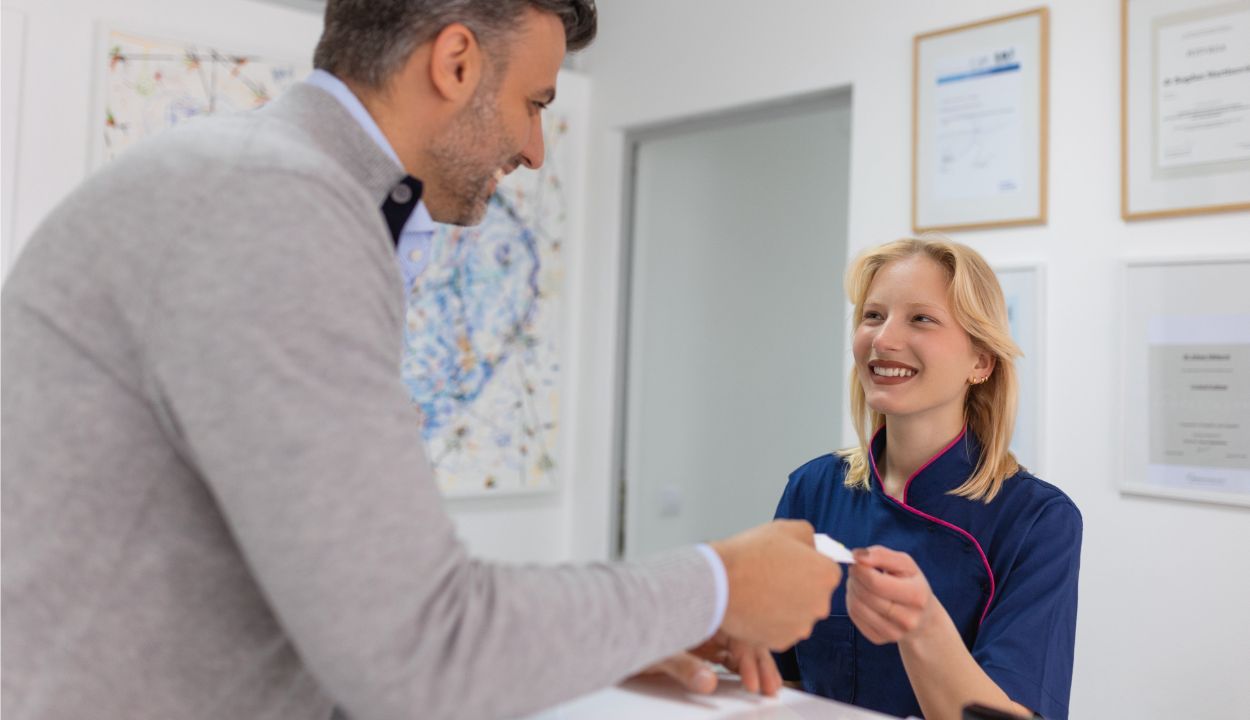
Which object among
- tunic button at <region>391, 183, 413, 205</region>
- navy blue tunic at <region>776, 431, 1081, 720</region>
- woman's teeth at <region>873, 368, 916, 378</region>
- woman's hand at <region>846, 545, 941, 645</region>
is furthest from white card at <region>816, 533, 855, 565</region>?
woman's teeth at <region>873, 368, 916, 378</region>

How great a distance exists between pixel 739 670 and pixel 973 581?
2.04ft

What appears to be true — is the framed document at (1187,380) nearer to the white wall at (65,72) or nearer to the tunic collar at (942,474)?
the tunic collar at (942,474)

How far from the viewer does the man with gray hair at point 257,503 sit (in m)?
0.67

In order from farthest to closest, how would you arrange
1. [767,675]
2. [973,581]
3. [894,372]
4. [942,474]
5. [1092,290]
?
[1092,290] → [894,372] → [942,474] → [973,581] → [767,675]

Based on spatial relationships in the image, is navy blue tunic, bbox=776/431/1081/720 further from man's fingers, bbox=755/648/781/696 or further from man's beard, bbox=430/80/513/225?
man's beard, bbox=430/80/513/225

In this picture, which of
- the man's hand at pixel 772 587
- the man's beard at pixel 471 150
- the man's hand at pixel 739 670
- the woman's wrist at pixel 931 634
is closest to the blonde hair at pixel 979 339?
the woman's wrist at pixel 931 634

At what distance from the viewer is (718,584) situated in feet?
2.69

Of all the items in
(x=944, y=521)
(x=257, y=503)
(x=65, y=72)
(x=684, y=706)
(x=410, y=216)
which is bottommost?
(x=684, y=706)

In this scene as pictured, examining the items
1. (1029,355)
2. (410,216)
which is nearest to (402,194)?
(410,216)

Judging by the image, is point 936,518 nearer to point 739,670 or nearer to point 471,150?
point 739,670

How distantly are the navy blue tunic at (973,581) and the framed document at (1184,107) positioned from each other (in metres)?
0.95

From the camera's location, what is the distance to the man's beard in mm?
974

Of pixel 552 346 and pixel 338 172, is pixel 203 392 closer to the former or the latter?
pixel 338 172

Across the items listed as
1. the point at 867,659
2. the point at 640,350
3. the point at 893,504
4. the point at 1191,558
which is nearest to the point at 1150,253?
the point at 1191,558
